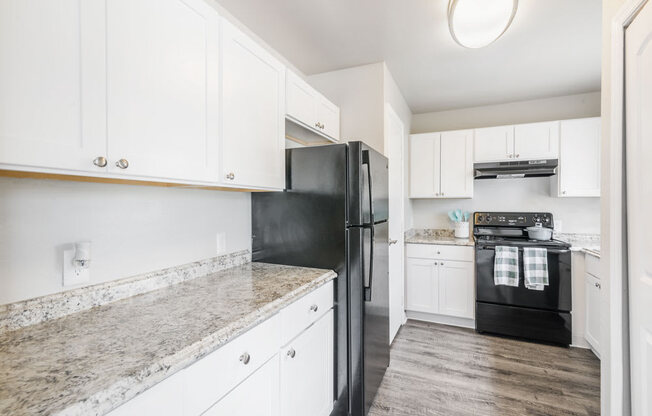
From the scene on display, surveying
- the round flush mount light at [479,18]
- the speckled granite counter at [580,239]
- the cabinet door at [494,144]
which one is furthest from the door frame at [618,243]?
the speckled granite counter at [580,239]

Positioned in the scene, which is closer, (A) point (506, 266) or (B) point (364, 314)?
(B) point (364, 314)

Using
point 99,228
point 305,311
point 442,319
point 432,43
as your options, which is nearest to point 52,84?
point 99,228

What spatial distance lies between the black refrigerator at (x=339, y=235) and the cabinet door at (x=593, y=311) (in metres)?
1.97

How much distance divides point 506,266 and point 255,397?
2.69 metres

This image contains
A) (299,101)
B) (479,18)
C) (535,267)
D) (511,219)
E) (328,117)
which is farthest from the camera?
(511,219)

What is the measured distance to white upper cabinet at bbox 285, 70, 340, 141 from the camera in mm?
1868

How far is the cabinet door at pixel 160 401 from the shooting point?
0.67m

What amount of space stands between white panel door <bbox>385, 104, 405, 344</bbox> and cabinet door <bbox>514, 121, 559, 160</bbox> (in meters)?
1.22

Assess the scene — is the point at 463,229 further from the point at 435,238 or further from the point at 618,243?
the point at 618,243

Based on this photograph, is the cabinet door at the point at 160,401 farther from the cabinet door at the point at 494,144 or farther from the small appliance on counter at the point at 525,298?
the cabinet door at the point at 494,144

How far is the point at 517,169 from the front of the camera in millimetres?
3111

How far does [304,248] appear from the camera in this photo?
177cm

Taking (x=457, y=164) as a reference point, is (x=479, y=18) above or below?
above

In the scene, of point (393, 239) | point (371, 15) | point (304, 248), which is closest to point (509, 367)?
point (393, 239)
